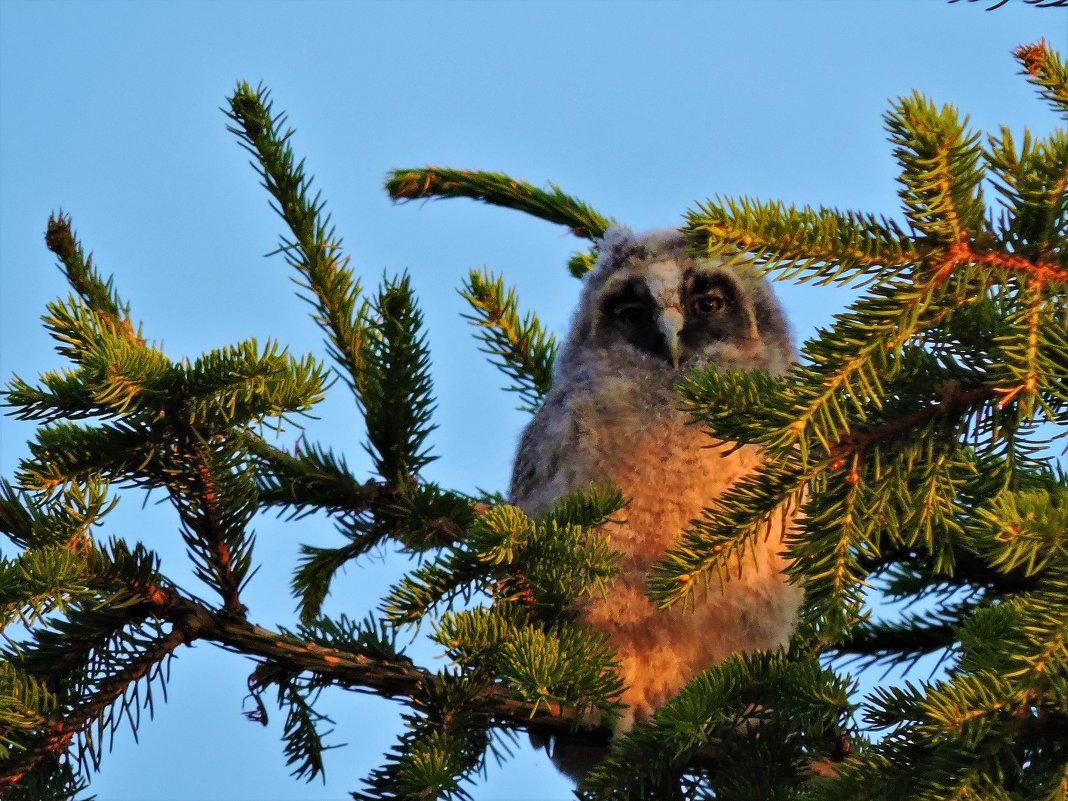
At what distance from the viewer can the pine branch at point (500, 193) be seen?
3564mm

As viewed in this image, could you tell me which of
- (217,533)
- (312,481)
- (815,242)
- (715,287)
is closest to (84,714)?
(217,533)

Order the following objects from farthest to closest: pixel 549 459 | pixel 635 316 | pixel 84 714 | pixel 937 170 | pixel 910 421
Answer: pixel 635 316
pixel 549 459
pixel 84 714
pixel 910 421
pixel 937 170

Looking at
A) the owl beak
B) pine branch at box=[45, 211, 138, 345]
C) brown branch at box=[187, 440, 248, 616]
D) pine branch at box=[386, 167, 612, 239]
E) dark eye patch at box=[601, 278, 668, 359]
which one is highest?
pine branch at box=[386, 167, 612, 239]

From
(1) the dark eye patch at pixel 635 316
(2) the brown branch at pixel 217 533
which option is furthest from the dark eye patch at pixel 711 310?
(2) the brown branch at pixel 217 533

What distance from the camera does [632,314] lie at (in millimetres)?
3930

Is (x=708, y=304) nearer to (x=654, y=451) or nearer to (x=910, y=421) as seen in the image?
(x=654, y=451)

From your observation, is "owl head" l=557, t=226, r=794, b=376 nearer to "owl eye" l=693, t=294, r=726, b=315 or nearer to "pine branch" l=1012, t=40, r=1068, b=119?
"owl eye" l=693, t=294, r=726, b=315

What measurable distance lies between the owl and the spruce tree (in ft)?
2.58

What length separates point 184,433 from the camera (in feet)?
6.37

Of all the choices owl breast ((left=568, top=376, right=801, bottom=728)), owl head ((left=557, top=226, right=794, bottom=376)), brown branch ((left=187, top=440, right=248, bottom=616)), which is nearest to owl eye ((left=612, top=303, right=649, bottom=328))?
owl head ((left=557, top=226, right=794, bottom=376))

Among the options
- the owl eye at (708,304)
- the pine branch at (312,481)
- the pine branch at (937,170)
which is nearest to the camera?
the pine branch at (937,170)

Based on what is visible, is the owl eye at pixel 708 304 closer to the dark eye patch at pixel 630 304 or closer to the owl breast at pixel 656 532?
the dark eye patch at pixel 630 304

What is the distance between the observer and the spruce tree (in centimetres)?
148

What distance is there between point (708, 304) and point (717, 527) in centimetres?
222
